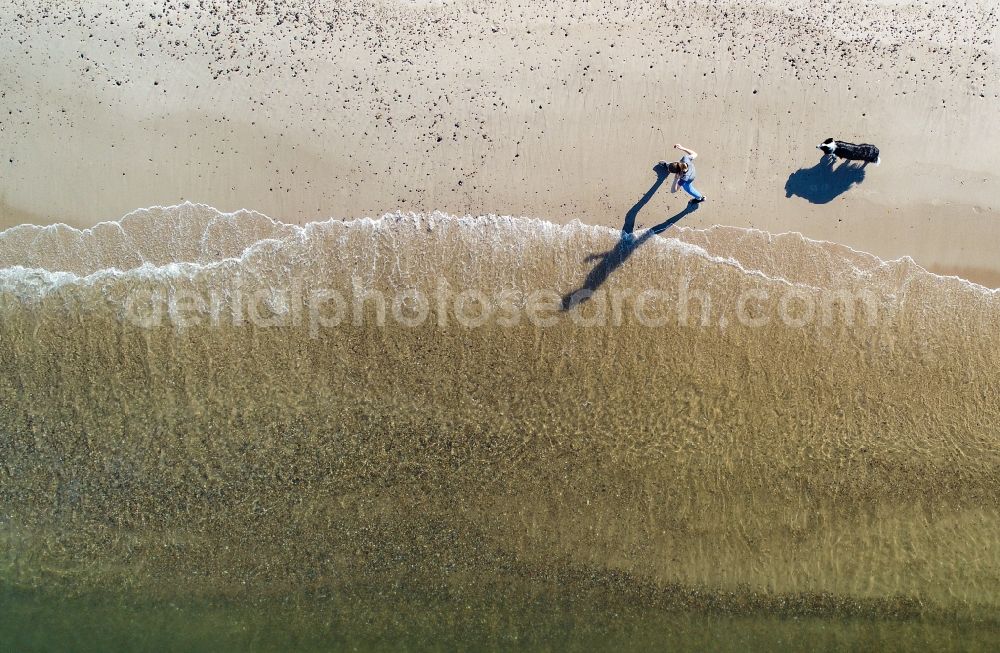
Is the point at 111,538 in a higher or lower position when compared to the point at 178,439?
lower

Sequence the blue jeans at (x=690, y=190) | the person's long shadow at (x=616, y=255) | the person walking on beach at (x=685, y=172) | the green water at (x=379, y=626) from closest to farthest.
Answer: the person walking on beach at (x=685, y=172)
the blue jeans at (x=690, y=190)
the green water at (x=379, y=626)
the person's long shadow at (x=616, y=255)

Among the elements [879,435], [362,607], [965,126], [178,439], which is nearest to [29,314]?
[178,439]

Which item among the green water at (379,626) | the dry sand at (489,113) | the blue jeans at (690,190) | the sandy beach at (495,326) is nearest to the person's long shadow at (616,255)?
the sandy beach at (495,326)

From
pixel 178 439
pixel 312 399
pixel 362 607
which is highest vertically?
pixel 312 399

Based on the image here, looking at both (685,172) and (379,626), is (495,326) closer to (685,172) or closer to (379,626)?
(685,172)

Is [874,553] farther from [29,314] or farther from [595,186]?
[29,314]

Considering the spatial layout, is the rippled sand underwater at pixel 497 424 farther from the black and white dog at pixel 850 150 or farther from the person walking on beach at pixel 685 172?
the black and white dog at pixel 850 150
